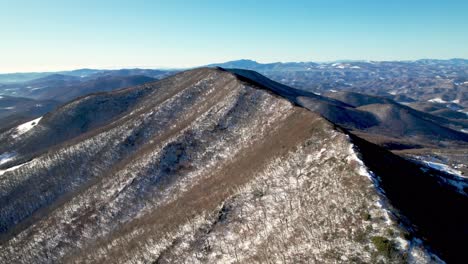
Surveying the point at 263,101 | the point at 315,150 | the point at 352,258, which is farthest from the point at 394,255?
the point at 263,101

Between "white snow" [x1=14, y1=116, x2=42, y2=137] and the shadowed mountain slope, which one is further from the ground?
"white snow" [x1=14, y1=116, x2=42, y2=137]

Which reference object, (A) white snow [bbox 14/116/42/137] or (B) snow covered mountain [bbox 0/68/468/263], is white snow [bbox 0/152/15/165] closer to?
(B) snow covered mountain [bbox 0/68/468/263]

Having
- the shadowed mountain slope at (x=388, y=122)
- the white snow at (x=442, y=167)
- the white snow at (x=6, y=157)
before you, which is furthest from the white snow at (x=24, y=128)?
the white snow at (x=442, y=167)

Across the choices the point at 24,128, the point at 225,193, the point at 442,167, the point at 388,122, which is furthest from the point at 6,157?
the point at 388,122

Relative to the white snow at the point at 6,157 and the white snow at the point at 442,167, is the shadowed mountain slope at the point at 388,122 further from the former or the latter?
the white snow at the point at 6,157

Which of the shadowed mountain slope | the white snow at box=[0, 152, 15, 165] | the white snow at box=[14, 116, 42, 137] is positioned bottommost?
the shadowed mountain slope

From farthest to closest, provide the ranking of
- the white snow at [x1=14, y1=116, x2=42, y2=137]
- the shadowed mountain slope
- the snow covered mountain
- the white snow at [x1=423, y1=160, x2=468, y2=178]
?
the shadowed mountain slope → the white snow at [x1=14, y1=116, x2=42, y2=137] → the white snow at [x1=423, y1=160, x2=468, y2=178] → the snow covered mountain

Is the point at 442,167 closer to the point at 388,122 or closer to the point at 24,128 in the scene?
the point at 24,128

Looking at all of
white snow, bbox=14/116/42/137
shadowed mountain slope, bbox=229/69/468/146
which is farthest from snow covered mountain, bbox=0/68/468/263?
shadowed mountain slope, bbox=229/69/468/146

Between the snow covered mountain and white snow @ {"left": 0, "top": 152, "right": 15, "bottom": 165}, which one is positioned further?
white snow @ {"left": 0, "top": 152, "right": 15, "bottom": 165}
